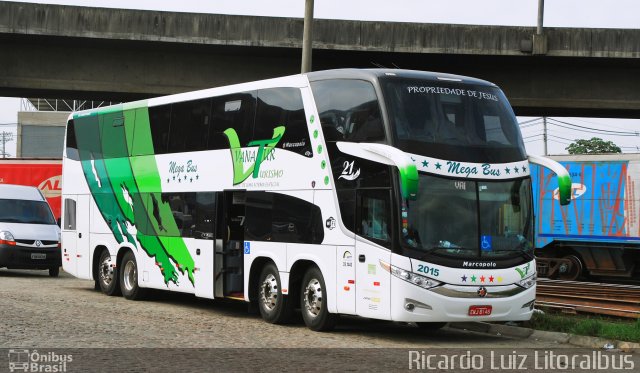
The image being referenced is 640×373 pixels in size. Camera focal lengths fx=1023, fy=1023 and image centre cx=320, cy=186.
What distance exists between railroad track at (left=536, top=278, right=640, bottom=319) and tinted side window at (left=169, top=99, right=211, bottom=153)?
22.9 feet

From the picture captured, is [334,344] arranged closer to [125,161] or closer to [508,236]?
[508,236]

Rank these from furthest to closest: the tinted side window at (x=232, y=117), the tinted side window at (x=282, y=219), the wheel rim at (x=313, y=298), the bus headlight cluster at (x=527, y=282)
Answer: the tinted side window at (x=232, y=117)
the tinted side window at (x=282, y=219)
the wheel rim at (x=313, y=298)
the bus headlight cluster at (x=527, y=282)

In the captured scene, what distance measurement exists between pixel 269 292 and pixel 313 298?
4.11 feet

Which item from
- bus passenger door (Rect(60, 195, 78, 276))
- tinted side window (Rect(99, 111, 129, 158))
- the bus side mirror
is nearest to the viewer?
the bus side mirror

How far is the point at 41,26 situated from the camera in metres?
30.1

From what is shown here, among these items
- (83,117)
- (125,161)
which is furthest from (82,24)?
(125,161)

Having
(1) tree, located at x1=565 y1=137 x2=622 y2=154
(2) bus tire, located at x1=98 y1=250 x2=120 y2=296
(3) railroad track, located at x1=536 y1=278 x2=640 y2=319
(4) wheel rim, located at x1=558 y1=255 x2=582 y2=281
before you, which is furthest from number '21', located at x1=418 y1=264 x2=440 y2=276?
(1) tree, located at x1=565 y1=137 x2=622 y2=154

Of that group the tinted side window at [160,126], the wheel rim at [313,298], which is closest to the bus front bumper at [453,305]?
the wheel rim at [313,298]

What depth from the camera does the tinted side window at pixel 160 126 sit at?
19438mm

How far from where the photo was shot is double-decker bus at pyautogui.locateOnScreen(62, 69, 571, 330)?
1397 cm

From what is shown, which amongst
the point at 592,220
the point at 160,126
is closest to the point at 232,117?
the point at 160,126

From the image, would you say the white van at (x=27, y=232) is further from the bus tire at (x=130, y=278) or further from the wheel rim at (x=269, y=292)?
the wheel rim at (x=269, y=292)

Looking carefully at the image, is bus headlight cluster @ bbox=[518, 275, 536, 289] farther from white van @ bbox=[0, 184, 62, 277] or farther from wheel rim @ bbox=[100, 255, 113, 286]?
white van @ bbox=[0, 184, 62, 277]

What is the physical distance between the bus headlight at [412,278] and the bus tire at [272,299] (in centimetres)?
258
